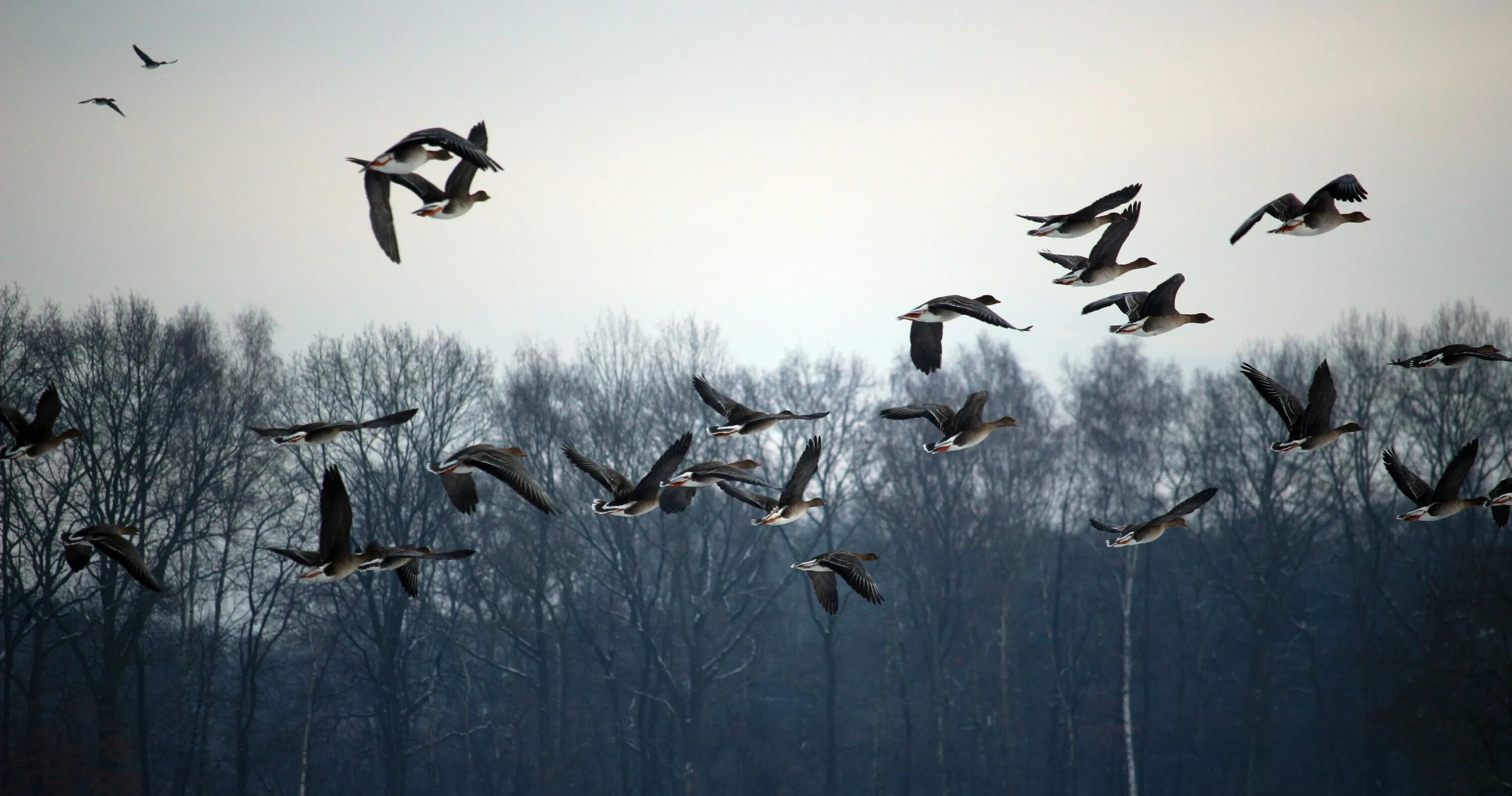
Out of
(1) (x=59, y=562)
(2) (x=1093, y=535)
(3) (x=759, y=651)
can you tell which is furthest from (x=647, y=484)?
(2) (x=1093, y=535)

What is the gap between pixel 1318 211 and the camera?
1247 centimetres

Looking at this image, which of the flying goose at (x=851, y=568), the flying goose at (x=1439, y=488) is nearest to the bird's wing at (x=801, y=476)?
the flying goose at (x=851, y=568)

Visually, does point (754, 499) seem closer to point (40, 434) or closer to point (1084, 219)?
point (1084, 219)

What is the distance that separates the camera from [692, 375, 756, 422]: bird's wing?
46.8 ft

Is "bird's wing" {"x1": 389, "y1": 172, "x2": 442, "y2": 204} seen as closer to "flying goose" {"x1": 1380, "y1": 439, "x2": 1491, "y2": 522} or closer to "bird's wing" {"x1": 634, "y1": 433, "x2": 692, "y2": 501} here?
"bird's wing" {"x1": 634, "y1": 433, "x2": 692, "y2": 501}

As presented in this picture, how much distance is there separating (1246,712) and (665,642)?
1829 cm

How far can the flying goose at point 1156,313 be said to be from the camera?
12602 millimetres

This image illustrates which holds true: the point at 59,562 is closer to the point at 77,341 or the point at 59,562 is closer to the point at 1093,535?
the point at 77,341

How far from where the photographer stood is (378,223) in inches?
457

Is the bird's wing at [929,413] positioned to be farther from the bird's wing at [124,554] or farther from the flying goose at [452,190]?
the bird's wing at [124,554]

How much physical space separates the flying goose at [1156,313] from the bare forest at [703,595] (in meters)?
21.0

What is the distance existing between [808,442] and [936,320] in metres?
2.17

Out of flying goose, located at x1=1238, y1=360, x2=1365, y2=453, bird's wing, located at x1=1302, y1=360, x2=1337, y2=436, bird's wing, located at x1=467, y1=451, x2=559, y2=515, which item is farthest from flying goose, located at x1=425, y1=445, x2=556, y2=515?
bird's wing, located at x1=1302, y1=360, x2=1337, y2=436

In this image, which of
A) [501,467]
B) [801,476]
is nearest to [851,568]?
[801,476]
